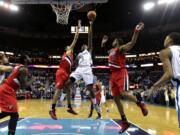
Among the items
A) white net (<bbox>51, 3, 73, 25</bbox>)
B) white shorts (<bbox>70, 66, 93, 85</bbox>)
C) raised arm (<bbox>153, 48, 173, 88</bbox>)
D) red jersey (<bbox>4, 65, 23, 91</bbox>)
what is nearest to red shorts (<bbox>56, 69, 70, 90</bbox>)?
white shorts (<bbox>70, 66, 93, 85</bbox>)

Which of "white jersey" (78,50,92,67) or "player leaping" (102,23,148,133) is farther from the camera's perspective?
"white jersey" (78,50,92,67)

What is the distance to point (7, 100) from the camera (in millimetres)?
5641

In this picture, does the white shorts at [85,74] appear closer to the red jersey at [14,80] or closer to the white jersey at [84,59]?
the white jersey at [84,59]

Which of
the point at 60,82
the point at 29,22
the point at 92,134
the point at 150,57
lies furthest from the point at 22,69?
the point at 150,57

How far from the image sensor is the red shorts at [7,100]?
562cm

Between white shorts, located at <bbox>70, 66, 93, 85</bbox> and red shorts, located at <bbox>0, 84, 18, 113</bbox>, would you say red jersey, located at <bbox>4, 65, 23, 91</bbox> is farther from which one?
white shorts, located at <bbox>70, 66, 93, 85</bbox>

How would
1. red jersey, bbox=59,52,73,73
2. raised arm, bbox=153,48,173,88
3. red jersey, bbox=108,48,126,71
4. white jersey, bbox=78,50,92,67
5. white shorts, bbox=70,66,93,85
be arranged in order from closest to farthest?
raised arm, bbox=153,48,173,88
red jersey, bbox=108,48,126,71
red jersey, bbox=59,52,73,73
white shorts, bbox=70,66,93,85
white jersey, bbox=78,50,92,67

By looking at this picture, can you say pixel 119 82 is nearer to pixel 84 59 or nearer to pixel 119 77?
pixel 119 77

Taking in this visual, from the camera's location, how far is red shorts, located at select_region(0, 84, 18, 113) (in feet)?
18.5

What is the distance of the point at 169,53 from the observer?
417cm

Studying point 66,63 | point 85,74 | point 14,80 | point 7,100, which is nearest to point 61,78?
point 66,63

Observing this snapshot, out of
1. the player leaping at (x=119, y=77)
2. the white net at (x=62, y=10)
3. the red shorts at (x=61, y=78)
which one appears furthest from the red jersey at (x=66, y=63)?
the white net at (x=62, y=10)

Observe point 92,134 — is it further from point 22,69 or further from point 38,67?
point 38,67

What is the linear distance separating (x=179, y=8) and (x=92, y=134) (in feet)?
73.4
